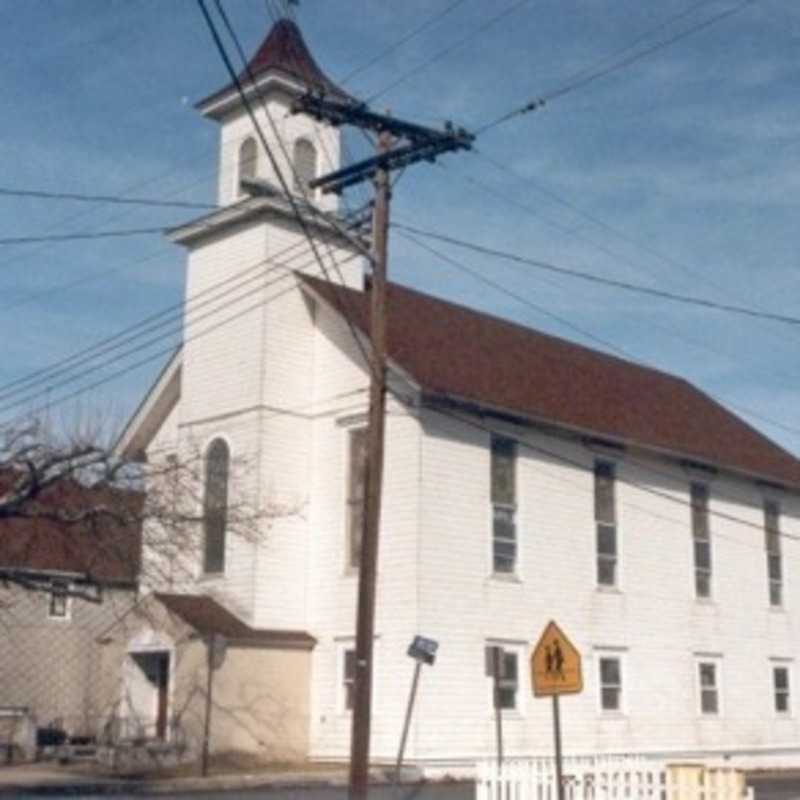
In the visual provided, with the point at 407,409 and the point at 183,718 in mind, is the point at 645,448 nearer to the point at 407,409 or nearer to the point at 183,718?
the point at 407,409

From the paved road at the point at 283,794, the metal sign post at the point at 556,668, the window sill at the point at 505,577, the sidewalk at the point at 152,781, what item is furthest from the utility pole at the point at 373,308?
the window sill at the point at 505,577

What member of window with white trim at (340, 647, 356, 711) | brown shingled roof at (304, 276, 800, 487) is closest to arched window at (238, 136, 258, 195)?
brown shingled roof at (304, 276, 800, 487)

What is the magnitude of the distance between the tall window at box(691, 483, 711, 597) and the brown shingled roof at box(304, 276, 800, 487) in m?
1.01

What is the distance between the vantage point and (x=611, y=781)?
2008cm

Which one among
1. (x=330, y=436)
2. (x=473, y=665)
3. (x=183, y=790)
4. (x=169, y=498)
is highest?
(x=330, y=436)

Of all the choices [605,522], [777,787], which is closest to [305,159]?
[605,522]

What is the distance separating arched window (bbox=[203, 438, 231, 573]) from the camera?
3494cm

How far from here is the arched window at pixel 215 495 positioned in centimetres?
3494

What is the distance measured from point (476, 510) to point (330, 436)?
412 cm

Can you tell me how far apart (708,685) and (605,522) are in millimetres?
5912

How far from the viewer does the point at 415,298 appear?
40031mm

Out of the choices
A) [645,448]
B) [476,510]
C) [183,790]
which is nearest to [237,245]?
[476,510]

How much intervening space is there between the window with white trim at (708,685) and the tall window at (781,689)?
308cm

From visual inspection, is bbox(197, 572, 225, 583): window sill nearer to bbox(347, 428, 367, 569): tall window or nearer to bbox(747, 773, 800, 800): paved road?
bbox(347, 428, 367, 569): tall window
